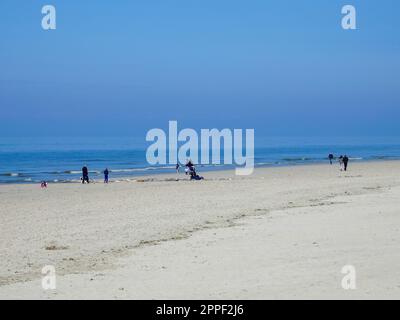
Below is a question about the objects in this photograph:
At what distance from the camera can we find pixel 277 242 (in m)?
14.5

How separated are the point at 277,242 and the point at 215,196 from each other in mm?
14101

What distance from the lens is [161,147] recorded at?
154375mm

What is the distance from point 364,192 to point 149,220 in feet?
38.1

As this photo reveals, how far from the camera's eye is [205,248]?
46.6ft

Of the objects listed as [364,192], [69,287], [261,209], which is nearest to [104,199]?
[261,209]

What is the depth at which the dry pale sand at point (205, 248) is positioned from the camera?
33.8ft

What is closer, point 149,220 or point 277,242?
point 277,242

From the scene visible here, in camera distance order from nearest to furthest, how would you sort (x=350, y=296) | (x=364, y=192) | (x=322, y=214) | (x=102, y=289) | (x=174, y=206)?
(x=350, y=296)
(x=102, y=289)
(x=322, y=214)
(x=174, y=206)
(x=364, y=192)

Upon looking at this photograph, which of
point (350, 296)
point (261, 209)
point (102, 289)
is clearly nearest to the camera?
point (350, 296)

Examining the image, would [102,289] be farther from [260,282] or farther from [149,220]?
[149,220]

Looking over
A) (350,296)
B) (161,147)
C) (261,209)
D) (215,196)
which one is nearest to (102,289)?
(350,296)

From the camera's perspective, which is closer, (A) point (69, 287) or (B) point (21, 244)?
(A) point (69, 287)

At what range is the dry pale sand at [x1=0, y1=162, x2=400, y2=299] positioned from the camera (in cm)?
1030

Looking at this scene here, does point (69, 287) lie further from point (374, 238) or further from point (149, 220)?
point (149, 220)
